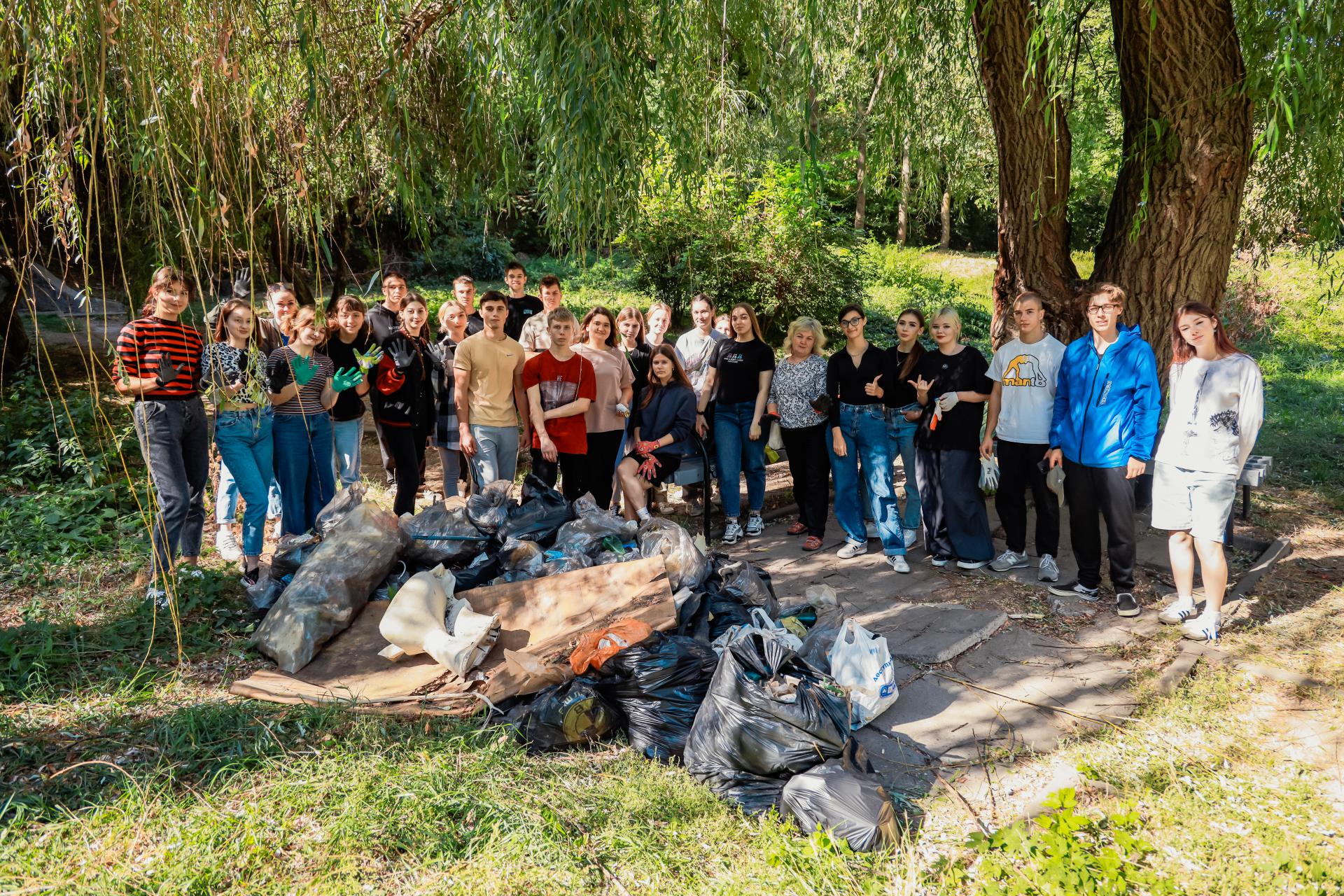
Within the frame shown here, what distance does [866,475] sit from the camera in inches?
238

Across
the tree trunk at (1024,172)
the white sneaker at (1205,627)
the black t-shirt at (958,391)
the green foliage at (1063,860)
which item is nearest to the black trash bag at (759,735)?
the green foliage at (1063,860)

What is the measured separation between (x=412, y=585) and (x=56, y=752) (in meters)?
1.47

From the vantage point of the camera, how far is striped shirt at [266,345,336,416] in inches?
211

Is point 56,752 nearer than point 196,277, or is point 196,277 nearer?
point 196,277

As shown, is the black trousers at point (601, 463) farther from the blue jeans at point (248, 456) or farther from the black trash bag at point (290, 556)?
the blue jeans at point (248, 456)

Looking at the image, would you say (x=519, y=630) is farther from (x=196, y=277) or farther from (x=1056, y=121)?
(x=1056, y=121)

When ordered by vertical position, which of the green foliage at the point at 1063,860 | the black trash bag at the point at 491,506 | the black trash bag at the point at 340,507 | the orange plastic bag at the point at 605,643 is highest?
the black trash bag at the point at 340,507

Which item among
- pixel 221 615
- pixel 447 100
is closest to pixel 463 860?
pixel 221 615

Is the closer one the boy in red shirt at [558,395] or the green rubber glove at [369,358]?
the green rubber glove at [369,358]

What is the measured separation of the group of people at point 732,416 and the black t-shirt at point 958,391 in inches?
0.4

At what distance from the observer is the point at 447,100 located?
496cm

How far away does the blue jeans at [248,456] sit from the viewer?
16.6ft

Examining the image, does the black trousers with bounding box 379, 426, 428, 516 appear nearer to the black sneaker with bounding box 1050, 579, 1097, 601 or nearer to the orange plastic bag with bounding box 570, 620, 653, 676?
the orange plastic bag with bounding box 570, 620, 653, 676

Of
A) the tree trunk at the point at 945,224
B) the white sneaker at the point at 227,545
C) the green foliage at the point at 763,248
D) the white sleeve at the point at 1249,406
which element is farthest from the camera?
the tree trunk at the point at 945,224
